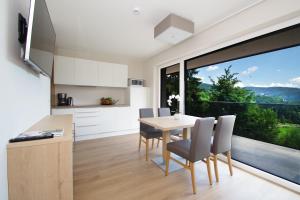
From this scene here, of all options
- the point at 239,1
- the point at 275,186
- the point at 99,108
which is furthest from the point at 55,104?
the point at 275,186

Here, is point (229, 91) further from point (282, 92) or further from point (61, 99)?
point (61, 99)

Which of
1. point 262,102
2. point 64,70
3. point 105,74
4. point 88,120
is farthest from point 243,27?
point 64,70

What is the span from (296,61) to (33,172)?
2.95m

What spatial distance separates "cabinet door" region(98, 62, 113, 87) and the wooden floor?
7.04 feet

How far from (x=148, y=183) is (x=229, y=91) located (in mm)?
2034

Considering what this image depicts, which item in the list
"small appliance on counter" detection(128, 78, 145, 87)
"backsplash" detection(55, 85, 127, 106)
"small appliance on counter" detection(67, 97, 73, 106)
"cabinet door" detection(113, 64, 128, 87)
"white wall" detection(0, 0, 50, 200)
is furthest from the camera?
"small appliance on counter" detection(128, 78, 145, 87)

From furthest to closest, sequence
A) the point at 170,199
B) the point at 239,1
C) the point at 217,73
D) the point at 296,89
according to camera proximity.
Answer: the point at 217,73, the point at 239,1, the point at 296,89, the point at 170,199

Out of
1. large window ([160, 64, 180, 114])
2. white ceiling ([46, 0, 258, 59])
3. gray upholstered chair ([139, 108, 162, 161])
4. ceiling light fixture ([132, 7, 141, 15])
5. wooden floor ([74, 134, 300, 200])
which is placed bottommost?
wooden floor ([74, 134, 300, 200])

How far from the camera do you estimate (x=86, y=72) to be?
3.80 meters

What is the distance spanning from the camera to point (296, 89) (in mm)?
1765

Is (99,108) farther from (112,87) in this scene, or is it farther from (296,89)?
(296,89)

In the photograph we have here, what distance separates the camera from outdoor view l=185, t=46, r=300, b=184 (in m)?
1.82

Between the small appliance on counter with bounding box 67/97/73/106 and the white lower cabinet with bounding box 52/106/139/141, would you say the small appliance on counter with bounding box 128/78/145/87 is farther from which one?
the small appliance on counter with bounding box 67/97/73/106

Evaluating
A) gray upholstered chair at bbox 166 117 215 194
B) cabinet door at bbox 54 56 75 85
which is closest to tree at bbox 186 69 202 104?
gray upholstered chair at bbox 166 117 215 194
